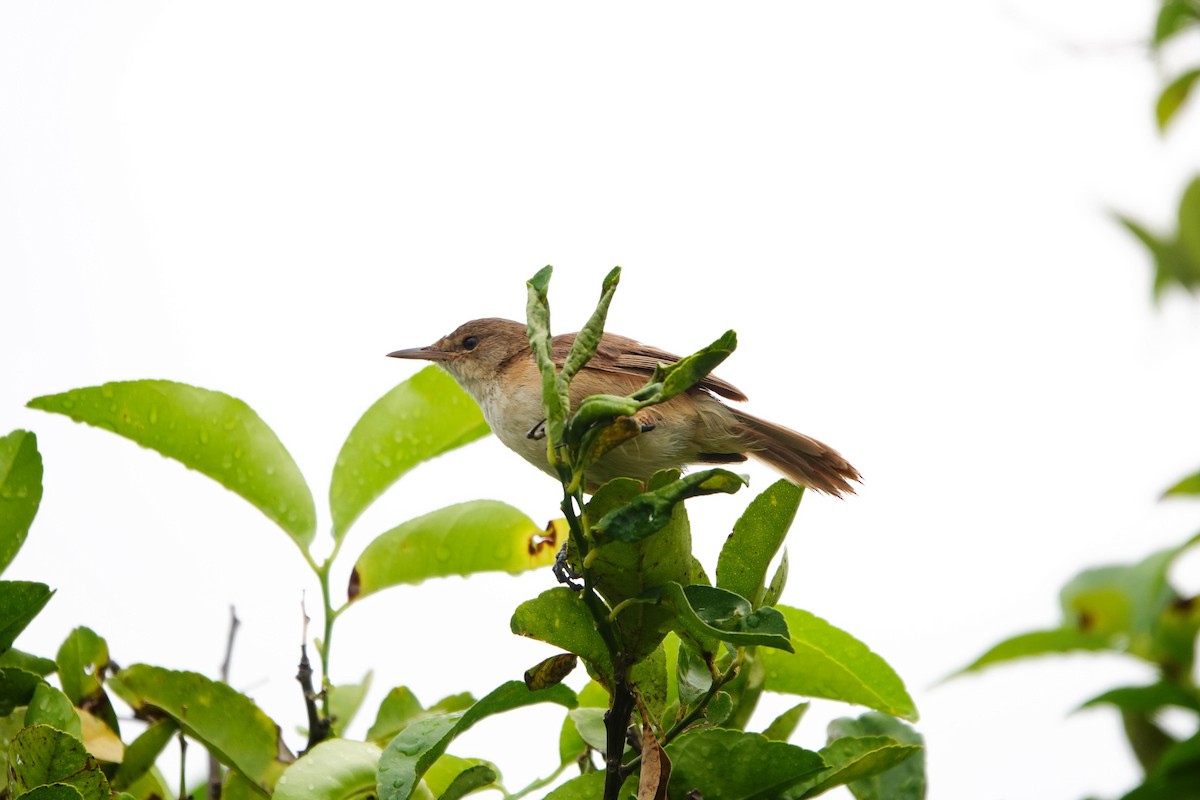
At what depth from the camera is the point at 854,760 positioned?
1.96 meters

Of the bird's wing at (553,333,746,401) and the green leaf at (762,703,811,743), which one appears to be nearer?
the green leaf at (762,703,811,743)

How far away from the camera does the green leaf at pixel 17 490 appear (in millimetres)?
Result: 2473

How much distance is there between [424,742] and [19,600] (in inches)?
32.3

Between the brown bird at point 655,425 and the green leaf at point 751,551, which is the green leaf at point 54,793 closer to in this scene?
the green leaf at point 751,551

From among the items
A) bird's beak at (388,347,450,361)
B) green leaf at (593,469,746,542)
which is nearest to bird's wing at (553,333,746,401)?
bird's beak at (388,347,450,361)

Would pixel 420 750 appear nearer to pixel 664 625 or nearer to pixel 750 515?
pixel 664 625

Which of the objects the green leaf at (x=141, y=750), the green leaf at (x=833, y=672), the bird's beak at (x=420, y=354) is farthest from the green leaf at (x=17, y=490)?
the bird's beak at (x=420, y=354)

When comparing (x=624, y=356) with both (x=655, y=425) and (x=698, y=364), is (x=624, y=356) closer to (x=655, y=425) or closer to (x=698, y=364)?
(x=655, y=425)

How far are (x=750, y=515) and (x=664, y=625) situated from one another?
0.26 metres

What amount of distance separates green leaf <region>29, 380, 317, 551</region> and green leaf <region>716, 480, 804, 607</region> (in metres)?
1.27

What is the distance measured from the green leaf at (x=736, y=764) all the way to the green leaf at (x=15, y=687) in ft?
4.11

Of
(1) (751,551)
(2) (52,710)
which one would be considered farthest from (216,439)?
(1) (751,551)

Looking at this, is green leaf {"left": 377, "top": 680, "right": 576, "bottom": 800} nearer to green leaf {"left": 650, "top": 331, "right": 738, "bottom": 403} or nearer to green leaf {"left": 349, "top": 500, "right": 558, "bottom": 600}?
green leaf {"left": 650, "top": 331, "right": 738, "bottom": 403}

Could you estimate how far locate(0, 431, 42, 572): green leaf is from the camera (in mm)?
2473
